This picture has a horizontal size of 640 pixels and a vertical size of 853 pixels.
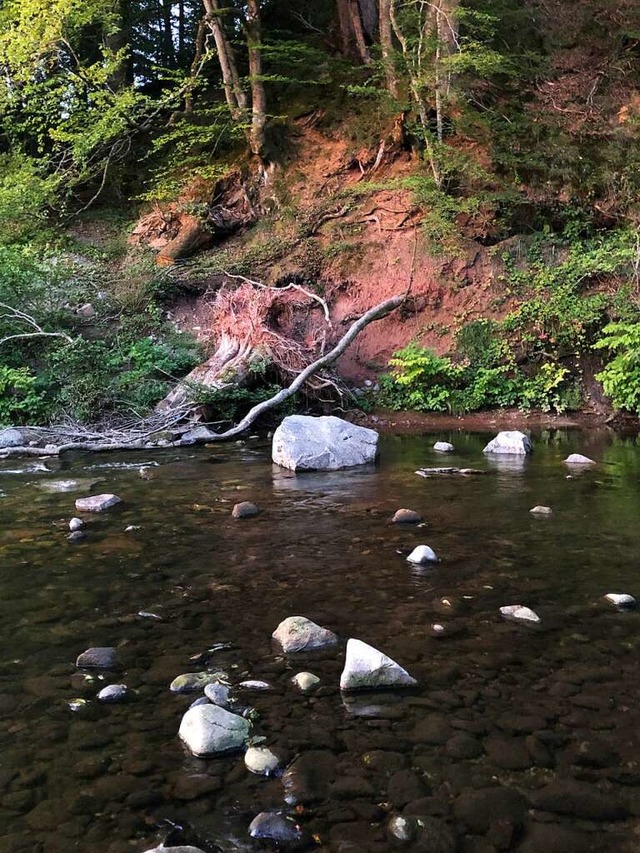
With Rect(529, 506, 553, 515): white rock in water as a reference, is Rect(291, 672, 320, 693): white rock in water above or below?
above

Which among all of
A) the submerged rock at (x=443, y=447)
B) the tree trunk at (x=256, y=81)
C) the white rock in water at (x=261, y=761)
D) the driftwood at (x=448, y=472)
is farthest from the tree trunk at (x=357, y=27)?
the white rock in water at (x=261, y=761)

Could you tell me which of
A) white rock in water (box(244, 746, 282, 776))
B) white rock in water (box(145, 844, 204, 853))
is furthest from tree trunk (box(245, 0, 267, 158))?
white rock in water (box(145, 844, 204, 853))

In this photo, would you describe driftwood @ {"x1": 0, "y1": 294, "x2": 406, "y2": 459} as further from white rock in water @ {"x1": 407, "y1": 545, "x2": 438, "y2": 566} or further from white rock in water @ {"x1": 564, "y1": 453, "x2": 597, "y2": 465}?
white rock in water @ {"x1": 407, "y1": 545, "x2": 438, "y2": 566}

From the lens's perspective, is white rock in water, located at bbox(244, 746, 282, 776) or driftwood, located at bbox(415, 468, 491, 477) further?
driftwood, located at bbox(415, 468, 491, 477)

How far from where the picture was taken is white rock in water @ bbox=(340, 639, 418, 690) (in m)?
3.21

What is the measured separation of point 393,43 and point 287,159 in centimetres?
421

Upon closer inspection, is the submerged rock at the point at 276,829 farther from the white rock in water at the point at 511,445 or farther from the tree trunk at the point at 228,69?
the tree trunk at the point at 228,69

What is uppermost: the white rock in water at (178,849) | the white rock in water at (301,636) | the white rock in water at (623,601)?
the white rock in water at (178,849)

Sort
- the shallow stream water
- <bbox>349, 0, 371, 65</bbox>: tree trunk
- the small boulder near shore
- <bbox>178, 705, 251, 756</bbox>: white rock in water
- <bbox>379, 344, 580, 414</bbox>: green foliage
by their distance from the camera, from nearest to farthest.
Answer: the shallow stream water < <bbox>178, 705, 251, 756</bbox>: white rock in water < the small boulder near shore < <bbox>379, 344, 580, 414</bbox>: green foliage < <bbox>349, 0, 371, 65</bbox>: tree trunk

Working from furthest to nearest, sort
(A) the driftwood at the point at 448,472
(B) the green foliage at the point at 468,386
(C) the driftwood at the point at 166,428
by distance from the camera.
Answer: (B) the green foliage at the point at 468,386 < (C) the driftwood at the point at 166,428 < (A) the driftwood at the point at 448,472

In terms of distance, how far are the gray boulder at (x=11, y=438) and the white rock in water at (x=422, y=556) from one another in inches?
325

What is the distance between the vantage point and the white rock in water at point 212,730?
2725 mm

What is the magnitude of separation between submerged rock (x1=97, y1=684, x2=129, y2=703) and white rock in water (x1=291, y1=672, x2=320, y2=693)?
0.82 meters

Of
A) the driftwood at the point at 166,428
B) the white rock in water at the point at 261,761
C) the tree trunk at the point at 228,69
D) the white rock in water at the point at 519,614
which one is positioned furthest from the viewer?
the tree trunk at the point at 228,69
